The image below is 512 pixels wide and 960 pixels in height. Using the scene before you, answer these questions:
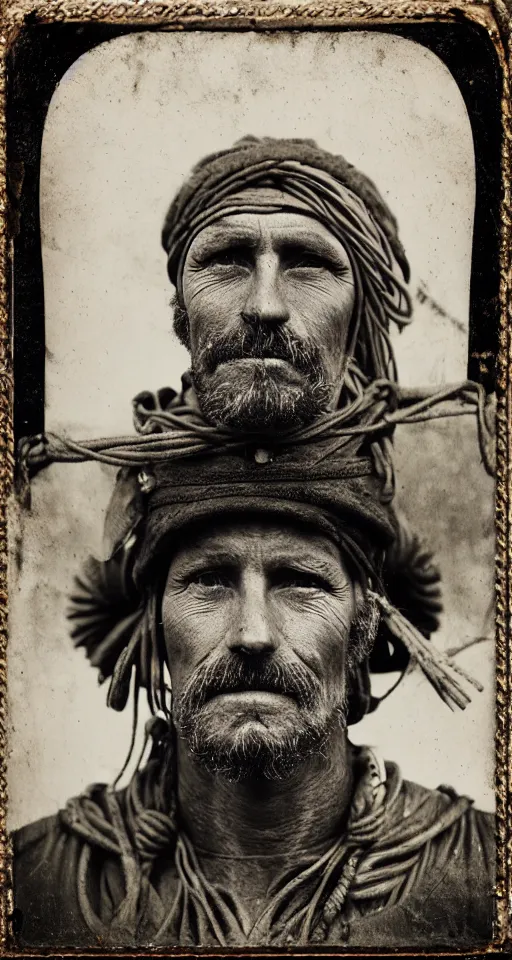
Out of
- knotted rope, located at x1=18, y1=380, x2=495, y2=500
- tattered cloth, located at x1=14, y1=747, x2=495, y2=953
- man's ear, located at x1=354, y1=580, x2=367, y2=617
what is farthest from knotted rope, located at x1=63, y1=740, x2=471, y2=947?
knotted rope, located at x1=18, y1=380, x2=495, y2=500

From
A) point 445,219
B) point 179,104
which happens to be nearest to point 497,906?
point 445,219

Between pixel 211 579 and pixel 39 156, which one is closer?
pixel 211 579

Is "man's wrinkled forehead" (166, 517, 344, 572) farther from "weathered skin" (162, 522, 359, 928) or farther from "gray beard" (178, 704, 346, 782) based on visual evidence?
"gray beard" (178, 704, 346, 782)

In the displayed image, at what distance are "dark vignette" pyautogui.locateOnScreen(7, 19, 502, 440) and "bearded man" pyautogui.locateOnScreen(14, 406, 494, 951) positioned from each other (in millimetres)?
237

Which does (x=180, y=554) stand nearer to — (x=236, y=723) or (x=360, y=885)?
(x=236, y=723)

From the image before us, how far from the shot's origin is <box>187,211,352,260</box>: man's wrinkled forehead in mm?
2854

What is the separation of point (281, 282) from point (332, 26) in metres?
0.44

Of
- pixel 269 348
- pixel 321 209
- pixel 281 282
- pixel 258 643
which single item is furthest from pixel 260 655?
pixel 321 209

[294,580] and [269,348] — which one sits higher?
[269,348]

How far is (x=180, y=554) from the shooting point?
2.90m

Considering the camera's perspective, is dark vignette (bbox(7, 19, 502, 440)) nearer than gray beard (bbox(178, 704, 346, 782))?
No

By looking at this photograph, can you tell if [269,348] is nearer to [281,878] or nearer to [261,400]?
[261,400]

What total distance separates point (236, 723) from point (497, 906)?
505 millimetres

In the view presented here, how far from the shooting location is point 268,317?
2.82 metres
